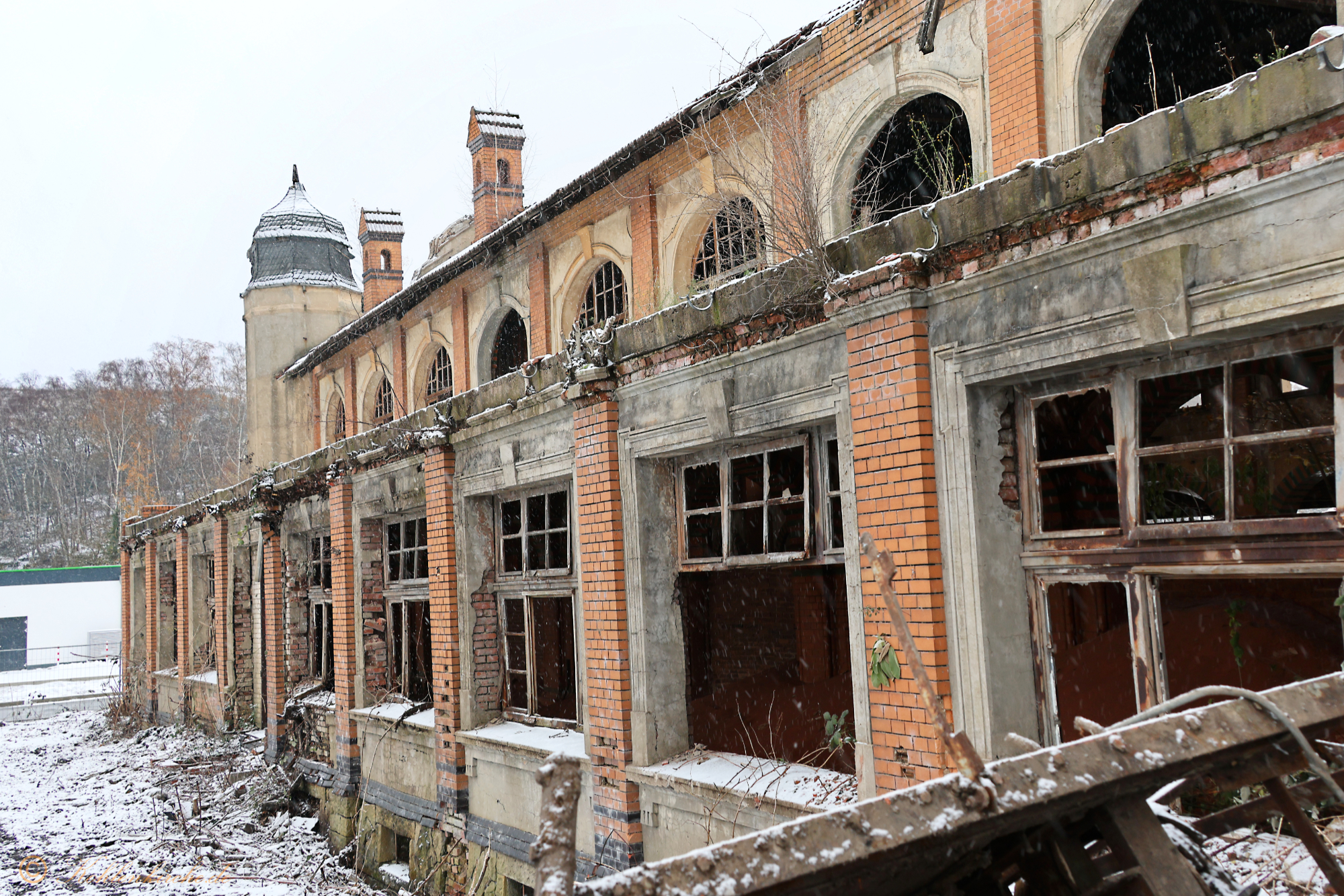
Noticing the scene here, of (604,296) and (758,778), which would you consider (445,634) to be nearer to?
(758,778)

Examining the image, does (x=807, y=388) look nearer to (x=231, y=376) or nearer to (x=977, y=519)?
(x=977, y=519)

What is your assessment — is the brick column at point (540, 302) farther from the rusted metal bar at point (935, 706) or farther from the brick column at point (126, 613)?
the rusted metal bar at point (935, 706)

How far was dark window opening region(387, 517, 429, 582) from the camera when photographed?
36.2ft

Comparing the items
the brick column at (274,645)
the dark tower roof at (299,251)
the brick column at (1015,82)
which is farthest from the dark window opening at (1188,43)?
the dark tower roof at (299,251)

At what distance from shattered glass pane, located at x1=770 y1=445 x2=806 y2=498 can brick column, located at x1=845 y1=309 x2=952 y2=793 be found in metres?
0.88

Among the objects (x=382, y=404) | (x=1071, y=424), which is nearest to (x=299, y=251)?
(x=382, y=404)

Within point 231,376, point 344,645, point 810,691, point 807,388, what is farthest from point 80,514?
point 807,388

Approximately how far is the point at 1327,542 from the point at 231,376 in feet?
193

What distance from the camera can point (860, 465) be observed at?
5.24 meters

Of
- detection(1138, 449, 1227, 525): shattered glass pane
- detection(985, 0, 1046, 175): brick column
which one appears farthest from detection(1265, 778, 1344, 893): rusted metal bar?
detection(985, 0, 1046, 175): brick column

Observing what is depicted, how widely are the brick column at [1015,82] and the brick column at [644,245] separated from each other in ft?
18.4

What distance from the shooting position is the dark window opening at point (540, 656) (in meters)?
9.14

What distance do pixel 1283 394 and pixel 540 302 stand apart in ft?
42.7

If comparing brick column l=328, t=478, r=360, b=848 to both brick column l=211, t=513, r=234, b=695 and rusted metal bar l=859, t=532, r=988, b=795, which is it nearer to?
brick column l=211, t=513, r=234, b=695
